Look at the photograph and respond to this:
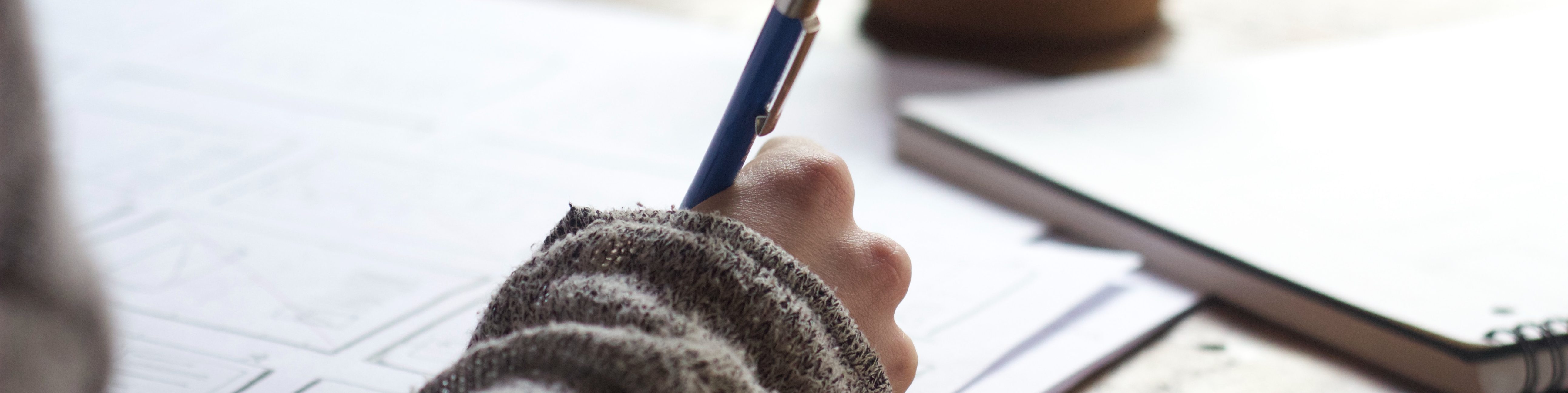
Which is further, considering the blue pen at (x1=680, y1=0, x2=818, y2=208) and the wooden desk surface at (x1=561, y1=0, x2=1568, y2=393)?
the wooden desk surface at (x1=561, y1=0, x2=1568, y2=393)

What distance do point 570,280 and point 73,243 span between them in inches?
4.5

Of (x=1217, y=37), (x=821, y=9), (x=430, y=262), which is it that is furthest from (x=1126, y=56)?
(x=430, y=262)

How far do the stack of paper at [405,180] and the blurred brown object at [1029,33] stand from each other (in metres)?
0.06

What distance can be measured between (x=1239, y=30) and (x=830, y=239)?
25.2 inches

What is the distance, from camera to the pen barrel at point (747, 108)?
32cm

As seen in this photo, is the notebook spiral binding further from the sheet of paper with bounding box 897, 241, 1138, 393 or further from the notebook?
the sheet of paper with bounding box 897, 241, 1138, 393

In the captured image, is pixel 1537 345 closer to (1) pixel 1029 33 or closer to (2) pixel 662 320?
(2) pixel 662 320

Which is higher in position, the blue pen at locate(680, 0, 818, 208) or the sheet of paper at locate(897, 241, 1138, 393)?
the blue pen at locate(680, 0, 818, 208)

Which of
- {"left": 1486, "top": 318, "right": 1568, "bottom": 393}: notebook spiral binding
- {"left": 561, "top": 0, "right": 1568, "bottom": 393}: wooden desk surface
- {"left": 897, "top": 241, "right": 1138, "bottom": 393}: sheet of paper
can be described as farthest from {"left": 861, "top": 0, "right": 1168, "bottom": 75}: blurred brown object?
{"left": 1486, "top": 318, "right": 1568, "bottom": 393}: notebook spiral binding

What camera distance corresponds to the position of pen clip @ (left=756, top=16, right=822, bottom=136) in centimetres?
32

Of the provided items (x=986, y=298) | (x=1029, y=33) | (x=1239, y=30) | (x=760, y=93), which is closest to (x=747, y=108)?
(x=760, y=93)

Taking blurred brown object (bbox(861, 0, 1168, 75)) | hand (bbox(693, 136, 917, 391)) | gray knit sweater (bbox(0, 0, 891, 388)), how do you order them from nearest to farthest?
1. gray knit sweater (bbox(0, 0, 891, 388))
2. hand (bbox(693, 136, 917, 391))
3. blurred brown object (bbox(861, 0, 1168, 75))

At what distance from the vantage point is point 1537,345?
38 cm

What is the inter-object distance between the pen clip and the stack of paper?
119mm
